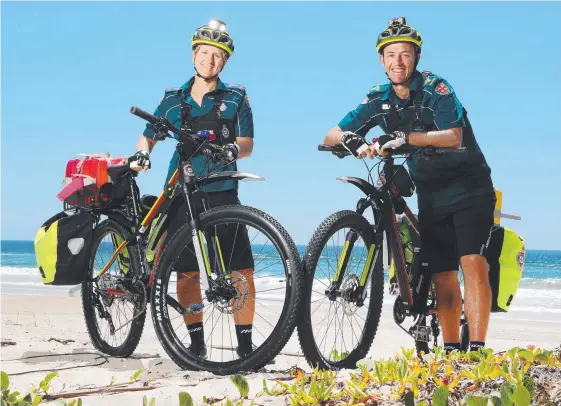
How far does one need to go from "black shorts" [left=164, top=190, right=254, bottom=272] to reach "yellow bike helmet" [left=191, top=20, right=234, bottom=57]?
106 cm

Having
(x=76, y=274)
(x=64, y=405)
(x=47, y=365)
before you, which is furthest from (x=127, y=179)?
(x=64, y=405)

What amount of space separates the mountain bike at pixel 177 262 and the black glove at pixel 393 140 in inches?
31.9

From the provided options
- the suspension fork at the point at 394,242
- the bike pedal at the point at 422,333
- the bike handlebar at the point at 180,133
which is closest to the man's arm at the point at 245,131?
the bike handlebar at the point at 180,133

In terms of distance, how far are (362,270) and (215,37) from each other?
2.01 meters

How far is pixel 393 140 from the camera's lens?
13.9 ft

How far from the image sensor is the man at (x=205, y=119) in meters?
4.91

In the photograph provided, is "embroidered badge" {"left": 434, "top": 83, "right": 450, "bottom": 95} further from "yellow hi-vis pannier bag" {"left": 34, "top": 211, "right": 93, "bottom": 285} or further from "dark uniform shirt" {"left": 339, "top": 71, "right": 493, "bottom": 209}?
"yellow hi-vis pannier bag" {"left": 34, "top": 211, "right": 93, "bottom": 285}

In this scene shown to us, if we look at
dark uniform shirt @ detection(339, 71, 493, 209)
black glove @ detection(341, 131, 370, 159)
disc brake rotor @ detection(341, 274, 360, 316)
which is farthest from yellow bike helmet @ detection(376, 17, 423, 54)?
disc brake rotor @ detection(341, 274, 360, 316)

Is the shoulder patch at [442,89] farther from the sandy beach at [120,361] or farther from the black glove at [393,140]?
the sandy beach at [120,361]

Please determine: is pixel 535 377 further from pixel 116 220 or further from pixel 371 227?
pixel 116 220

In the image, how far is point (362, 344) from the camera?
4.35 meters

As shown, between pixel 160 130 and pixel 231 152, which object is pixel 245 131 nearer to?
pixel 231 152

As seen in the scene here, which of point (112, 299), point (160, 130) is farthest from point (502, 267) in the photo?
point (112, 299)

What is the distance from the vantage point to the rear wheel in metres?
5.32
